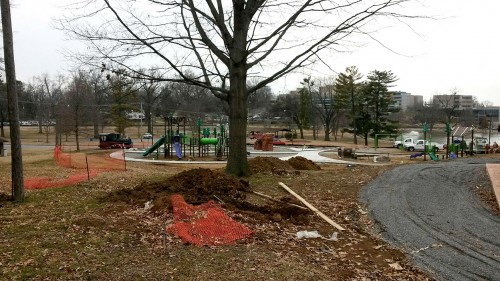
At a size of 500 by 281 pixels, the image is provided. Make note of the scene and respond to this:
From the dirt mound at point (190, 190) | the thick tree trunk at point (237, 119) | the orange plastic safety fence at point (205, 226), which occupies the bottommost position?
the orange plastic safety fence at point (205, 226)

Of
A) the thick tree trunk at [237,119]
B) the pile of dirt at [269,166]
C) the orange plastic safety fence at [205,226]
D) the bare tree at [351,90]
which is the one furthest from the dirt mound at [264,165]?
the bare tree at [351,90]

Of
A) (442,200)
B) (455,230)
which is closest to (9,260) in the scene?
(455,230)

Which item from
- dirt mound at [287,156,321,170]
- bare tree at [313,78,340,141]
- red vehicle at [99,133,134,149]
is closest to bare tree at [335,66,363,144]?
bare tree at [313,78,340,141]

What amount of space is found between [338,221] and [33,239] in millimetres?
5089

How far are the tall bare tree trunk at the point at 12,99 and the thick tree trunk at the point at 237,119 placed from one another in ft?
17.6

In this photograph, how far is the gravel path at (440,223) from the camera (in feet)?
18.9

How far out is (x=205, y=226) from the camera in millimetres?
6469

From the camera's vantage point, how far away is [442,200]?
33.2 ft

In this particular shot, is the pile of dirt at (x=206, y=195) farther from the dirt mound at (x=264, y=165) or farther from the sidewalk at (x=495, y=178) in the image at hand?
the sidewalk at (x=495, y=178)

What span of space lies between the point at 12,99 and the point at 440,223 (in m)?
8.59

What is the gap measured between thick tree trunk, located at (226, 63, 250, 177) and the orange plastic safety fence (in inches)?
179

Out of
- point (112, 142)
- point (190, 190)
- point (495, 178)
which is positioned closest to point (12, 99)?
point (190, 190)

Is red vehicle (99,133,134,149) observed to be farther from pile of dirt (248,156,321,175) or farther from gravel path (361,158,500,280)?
gravel path (361,158,500,280)

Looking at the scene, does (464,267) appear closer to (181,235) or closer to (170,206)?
(181,235)
